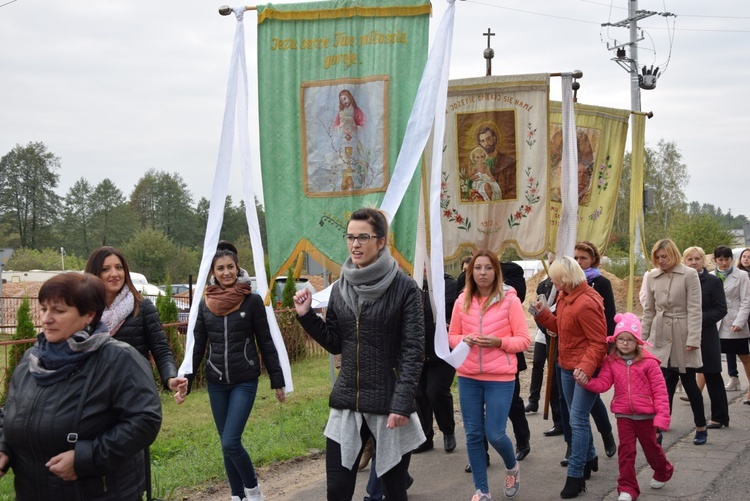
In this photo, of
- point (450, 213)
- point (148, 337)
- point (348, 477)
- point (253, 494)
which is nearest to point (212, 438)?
point (253, 494)

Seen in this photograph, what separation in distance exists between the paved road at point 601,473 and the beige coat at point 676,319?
827 millimetres

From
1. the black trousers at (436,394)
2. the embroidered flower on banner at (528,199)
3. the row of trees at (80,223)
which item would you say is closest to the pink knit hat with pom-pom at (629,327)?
the black trousers at (436,394)

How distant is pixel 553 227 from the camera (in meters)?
8.34

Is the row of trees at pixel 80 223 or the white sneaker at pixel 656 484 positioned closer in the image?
the white sneaker at pixel 656 484

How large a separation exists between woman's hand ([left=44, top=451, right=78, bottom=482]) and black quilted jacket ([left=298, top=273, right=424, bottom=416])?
5.34 feet

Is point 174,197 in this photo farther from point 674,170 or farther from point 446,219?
point 446,219

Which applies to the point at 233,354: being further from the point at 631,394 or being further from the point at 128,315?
the point at 631,394

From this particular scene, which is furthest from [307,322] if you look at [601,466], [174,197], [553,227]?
[174,197]

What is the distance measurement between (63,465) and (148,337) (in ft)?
6.78

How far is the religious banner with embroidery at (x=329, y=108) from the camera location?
670cm

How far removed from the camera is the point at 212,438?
8.45 metres

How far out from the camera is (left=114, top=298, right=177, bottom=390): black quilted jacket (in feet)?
16.1

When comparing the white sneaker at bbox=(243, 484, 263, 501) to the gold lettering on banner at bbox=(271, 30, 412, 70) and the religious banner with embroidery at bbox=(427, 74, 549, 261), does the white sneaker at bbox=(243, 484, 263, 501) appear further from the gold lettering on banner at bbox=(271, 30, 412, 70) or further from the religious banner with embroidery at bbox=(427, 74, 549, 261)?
the gold lettering on banner at bbox=(271, 30, 412, 70)

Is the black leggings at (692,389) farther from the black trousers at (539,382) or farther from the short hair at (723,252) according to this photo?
the short hair at (723,252)
